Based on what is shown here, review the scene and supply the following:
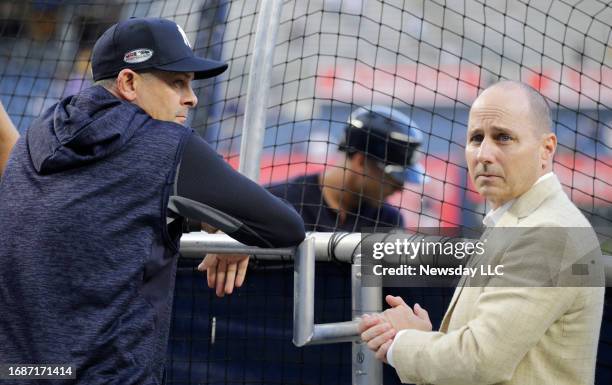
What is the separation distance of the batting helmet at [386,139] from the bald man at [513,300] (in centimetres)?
247

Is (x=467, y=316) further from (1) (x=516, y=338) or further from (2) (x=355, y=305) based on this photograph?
(2) (x=355, y=305)

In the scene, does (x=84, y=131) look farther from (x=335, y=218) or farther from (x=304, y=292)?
(x=335, y=218)

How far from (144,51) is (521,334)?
42.2 inches

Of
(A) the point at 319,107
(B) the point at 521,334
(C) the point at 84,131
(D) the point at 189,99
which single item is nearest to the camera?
(B) the point at 521,334

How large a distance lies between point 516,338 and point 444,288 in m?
0.95

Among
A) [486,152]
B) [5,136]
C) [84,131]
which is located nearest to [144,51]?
[84,131]

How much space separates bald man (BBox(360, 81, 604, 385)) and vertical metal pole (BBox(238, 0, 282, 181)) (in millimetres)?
960

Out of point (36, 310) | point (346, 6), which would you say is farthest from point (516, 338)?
point (346, 6)

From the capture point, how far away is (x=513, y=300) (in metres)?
2.01

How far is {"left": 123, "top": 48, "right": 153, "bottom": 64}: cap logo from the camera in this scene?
228 cm

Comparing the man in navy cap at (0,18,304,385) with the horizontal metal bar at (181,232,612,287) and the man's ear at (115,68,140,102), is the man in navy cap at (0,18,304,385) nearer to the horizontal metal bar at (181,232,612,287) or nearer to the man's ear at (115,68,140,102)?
the man's ear at (115,68,140,102)

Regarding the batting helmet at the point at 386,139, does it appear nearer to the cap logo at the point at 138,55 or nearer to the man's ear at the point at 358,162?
the man's ear at the point at 358,162

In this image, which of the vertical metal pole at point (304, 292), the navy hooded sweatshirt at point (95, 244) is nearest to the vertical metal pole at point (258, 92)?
the vertical metal pole at point (304, 292)

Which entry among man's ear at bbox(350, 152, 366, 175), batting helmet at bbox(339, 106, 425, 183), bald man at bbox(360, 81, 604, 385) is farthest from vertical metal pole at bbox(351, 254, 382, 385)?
man's ear at bbox(350, 152, 366, 175)
